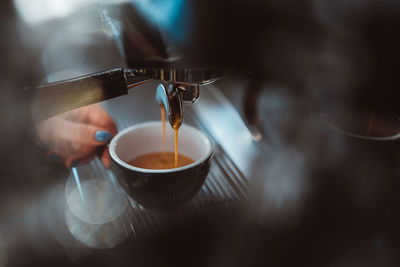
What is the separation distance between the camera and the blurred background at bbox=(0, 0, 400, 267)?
0.71ft

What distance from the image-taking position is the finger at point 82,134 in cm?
49

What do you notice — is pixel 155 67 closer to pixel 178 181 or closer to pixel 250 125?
pixel 178 181

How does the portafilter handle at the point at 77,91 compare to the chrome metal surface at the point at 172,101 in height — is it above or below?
above

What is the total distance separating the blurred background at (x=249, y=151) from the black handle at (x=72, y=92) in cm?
1

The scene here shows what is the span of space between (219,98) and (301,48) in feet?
1.48

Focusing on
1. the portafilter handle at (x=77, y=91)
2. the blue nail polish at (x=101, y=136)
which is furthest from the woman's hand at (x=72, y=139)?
the portafilter handle at (x=77, y=91)

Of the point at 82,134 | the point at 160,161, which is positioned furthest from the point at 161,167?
the point at 82,134

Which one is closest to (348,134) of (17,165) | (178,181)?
(178,181)

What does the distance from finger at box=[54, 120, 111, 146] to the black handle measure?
159 mm

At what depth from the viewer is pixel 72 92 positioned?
32cm

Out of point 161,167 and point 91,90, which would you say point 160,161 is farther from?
point 91,90

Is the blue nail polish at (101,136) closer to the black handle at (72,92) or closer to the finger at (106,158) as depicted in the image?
the finger at (106,158)

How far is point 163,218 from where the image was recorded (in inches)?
16.6

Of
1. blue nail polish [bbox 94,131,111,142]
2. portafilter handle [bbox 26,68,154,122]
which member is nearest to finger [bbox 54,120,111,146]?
blue nail polish [bbox 94,131,111,142]
